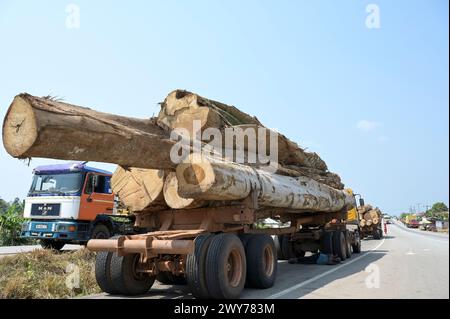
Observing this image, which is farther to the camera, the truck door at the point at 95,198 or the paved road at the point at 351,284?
the truck door at the point at 95,198

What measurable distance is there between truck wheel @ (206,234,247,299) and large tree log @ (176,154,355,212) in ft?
2.49

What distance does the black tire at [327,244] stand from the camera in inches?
492

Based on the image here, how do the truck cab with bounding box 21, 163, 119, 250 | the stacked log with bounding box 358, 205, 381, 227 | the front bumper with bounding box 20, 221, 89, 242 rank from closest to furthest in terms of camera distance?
the front bumper with bounding box 20, 221, 89, 242 → the truck cab with bounding box 21, 163, 119, 250 → the stacked log with bounding box 358, 205, 381, 227

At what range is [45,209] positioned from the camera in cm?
1276

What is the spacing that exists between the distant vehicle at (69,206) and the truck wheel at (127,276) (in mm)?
5691

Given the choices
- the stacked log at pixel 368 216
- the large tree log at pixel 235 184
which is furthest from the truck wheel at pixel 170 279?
the stacked log at pixel 368 216

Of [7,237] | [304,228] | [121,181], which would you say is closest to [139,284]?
[121,181]

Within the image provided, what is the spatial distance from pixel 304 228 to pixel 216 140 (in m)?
6.18

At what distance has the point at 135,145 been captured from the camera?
19.3ft

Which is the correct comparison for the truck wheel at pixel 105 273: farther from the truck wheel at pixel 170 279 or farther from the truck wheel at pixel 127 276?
the truck wheel at pixel 170 279

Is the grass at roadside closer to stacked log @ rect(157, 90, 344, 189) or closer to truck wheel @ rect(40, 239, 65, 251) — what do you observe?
stacked log @ rect(157, 90, 344, 189)

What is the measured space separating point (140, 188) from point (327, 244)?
A: 6.83 metres

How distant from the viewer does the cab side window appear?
13000 mm

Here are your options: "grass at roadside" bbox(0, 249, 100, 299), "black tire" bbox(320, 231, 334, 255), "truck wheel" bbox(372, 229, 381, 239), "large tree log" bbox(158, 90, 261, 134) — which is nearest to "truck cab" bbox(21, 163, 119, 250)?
"grass at roadside" bbox(0, 249, 100, 299)
